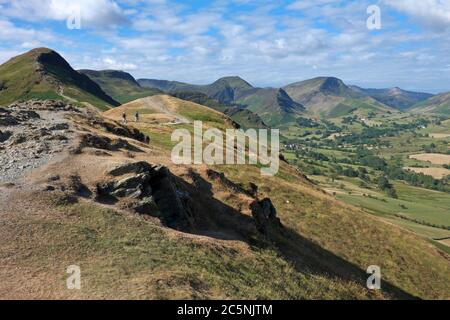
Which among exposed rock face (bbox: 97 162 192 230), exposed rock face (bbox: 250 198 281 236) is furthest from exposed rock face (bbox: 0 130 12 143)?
exposed rock face (bbox: 250 198 281 236)

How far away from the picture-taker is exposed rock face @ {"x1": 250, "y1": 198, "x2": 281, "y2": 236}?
45.7m

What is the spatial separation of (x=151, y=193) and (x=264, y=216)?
1682 cm

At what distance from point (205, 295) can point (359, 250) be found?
1669 inches

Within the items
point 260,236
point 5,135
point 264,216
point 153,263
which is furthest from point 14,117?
point 153,263

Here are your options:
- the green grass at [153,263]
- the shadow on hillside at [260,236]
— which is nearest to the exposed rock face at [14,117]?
the shadow on hillside at [260,236]

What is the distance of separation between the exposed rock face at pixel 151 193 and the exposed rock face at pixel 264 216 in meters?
8.61

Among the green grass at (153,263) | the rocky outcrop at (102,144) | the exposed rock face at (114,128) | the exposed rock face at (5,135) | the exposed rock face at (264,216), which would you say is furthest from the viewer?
the exposed rock face at (114,128)

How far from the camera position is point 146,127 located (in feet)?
334

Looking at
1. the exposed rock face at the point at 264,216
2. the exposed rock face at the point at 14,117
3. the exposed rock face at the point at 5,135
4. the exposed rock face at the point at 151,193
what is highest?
the exposed rock face at the point at 14,117

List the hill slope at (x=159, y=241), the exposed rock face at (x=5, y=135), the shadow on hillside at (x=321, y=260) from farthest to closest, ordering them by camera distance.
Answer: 1. the exposed rock face at (x=5, y=135)
2. the shadow on hillside at (x=321, y=260)
3. the hill slope at (x=159, y=241)

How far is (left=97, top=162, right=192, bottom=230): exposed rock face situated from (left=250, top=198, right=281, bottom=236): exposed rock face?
861 cm

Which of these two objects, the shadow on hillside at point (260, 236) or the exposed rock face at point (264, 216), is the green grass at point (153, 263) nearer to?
the shadow on hillside at point (260, 236)

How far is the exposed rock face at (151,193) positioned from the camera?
35.8 m
